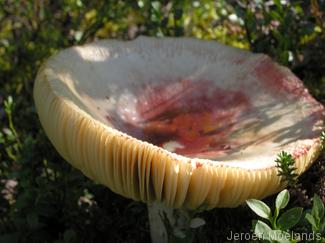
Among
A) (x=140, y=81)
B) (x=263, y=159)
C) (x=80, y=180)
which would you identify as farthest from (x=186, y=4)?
(x=263, y=159)

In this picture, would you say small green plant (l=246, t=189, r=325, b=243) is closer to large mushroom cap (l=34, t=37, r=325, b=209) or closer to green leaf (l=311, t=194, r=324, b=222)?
green leaf (l=311, t=194, r=324, b=222)

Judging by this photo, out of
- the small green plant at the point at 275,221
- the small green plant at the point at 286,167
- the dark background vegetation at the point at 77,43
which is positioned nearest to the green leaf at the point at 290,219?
the small green plant at the point at 275,221

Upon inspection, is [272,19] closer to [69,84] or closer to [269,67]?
[269,67]

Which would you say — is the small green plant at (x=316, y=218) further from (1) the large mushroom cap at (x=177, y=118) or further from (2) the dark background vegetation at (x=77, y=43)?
(2) the dark background vegetation at (x=77, y=43)

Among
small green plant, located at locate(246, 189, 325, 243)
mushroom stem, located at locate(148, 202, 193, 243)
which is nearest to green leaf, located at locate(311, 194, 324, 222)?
small green plant, located at locate(246, 189, 325, 243)

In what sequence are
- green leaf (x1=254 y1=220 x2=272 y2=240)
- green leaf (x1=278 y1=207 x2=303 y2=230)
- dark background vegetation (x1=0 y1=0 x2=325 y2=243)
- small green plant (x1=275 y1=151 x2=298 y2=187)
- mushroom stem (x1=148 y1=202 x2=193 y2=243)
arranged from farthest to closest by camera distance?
dark background vegetation (x1=0 y1=0 x2=325 y2=243) → mushroom stem (x1=148 y1=202 x2=193 y2=243) → small green plant (x1=275 y1=151 x2=298 y2=187) → green leaf (x1=278 y1=207 x2=303 y2=230) → green leaf (x1=254 y1=220 x2=272 y2=240)
